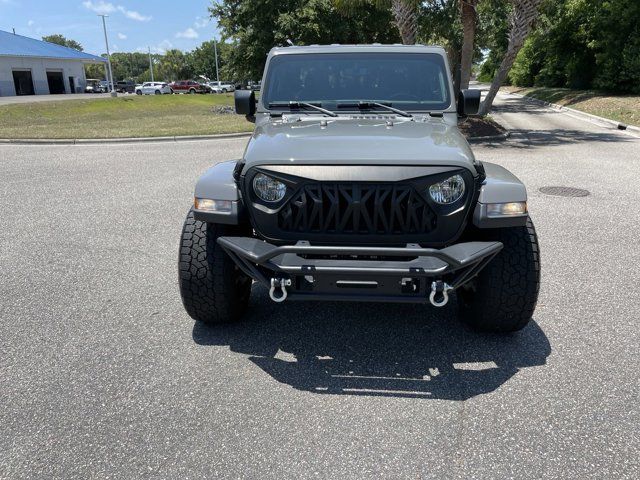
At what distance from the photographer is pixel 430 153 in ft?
9.95

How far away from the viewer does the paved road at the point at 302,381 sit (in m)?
2.47

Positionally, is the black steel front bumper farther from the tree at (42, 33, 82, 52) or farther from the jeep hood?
the tree at (42, 33, 82, 52)

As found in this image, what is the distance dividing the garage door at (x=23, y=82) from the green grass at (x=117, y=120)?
28.0 m

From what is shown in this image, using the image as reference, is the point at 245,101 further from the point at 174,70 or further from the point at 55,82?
the point at 174,70

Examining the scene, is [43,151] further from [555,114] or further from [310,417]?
[555,114]

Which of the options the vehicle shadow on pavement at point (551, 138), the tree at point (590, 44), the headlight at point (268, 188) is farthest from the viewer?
the tree at point (590, 44)

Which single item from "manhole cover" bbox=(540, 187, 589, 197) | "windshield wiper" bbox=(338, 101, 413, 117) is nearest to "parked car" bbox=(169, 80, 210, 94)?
"manhole cover" bbox=(540, 187, 589, 197)

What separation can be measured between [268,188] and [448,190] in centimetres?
106

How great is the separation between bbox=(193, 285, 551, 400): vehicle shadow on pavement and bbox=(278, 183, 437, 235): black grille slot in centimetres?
89

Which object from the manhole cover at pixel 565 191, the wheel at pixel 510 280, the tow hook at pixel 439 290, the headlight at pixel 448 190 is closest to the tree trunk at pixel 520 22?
the manhole cover at pixel 565 191

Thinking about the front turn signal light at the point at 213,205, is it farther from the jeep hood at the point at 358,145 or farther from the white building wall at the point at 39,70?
the white building wall at the point at 39,70

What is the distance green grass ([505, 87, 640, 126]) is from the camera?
19.5 metres

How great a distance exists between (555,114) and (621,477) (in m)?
23.8

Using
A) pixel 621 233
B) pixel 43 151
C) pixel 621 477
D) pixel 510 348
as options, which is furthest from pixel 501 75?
pixel 621 477
